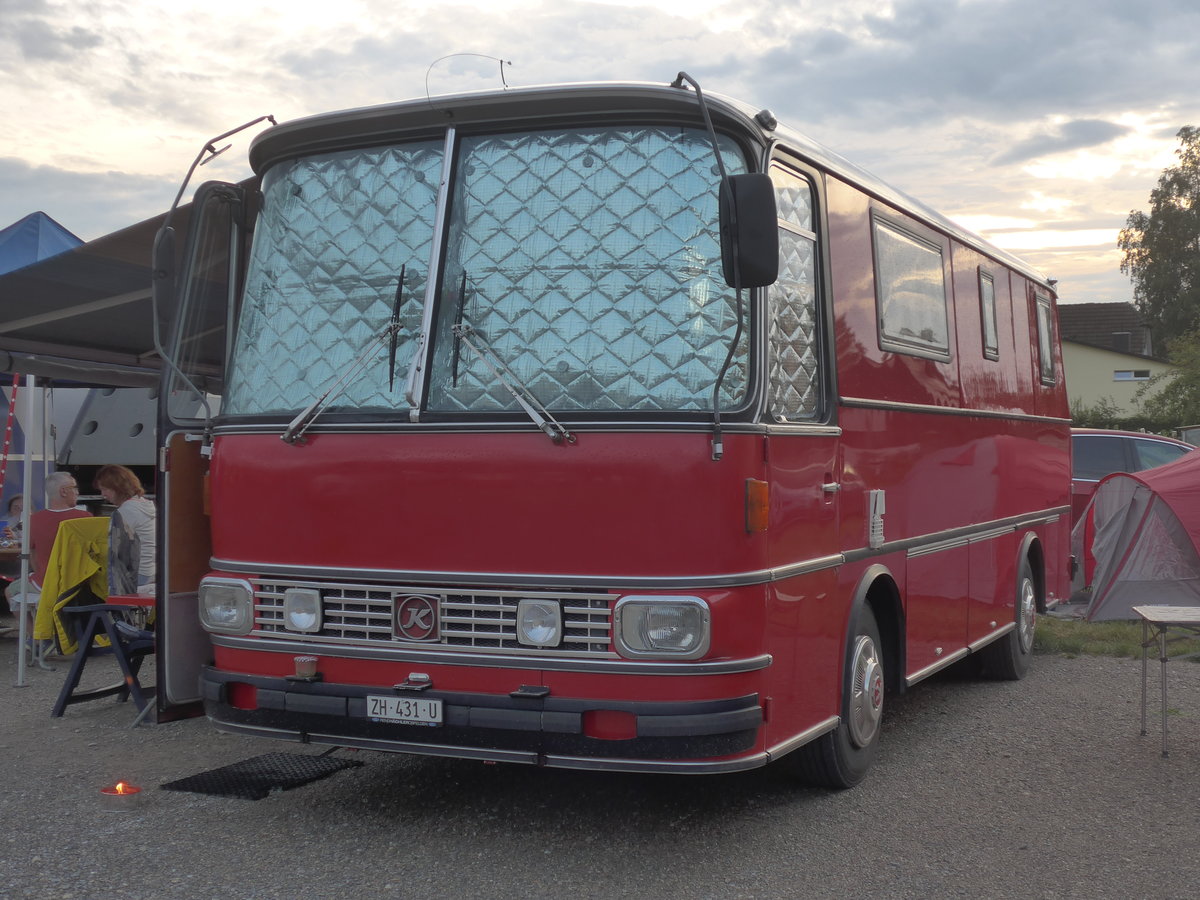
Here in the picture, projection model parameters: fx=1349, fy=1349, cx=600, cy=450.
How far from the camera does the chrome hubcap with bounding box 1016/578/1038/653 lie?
371 inches

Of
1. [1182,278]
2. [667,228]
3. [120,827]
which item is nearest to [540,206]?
[667,228]

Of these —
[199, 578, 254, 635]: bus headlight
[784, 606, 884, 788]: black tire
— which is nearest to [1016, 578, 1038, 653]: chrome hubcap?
[784, 606, 884, 788]: black tire

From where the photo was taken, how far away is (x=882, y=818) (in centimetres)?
576

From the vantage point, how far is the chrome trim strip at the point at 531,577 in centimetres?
485

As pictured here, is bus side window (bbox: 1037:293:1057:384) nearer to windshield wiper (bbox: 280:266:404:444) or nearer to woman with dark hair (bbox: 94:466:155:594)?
windshield wiper (bbox: 280:266:404:444)

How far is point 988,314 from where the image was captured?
8.83m

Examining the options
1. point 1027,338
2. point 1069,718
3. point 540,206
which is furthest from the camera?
point 1027,338

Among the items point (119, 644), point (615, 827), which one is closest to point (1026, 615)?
point (615, 827)

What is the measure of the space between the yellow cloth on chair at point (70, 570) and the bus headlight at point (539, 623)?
4974 mm

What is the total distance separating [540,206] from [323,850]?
265cm

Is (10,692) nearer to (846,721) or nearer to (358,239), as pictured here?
(358,239)

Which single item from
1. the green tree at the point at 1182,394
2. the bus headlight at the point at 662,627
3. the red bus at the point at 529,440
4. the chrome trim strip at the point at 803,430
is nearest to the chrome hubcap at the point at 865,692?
the red bus at the point at 529,440

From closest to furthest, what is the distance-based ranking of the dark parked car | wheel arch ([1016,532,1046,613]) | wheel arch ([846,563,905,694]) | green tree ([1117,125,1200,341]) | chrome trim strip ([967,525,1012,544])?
wheel arch ([846,563,905,694])
chrome trim strip ([967,525,1012,544])
wheel arch ([1016,532,1046,613])
the dark parked car
green tree ([1117,125,1200,341])

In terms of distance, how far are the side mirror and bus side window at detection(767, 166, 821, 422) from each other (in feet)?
1.67
